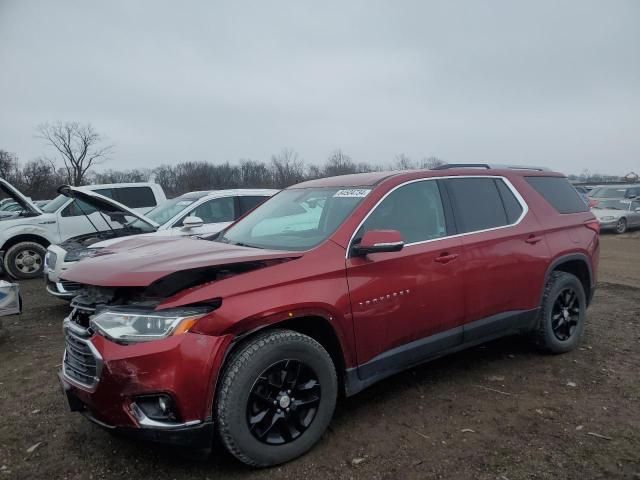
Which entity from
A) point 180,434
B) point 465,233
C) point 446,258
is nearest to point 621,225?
point 465,233

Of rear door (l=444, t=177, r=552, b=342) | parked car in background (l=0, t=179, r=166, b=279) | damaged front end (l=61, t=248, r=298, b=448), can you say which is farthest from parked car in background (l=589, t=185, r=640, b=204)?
damaged front end (l=61, t=248, r=298, b=448)

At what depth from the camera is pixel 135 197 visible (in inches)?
467

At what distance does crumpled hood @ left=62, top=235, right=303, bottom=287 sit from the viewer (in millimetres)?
2742

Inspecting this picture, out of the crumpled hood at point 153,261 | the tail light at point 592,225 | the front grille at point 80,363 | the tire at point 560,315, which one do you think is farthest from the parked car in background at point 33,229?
the tail light at point 592,225

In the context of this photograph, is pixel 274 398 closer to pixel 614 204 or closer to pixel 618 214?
pixel 618 214

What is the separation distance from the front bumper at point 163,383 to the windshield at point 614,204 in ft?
64.8

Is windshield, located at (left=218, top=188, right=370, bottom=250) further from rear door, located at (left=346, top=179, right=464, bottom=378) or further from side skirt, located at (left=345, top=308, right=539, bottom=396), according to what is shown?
side skirt, located at (left=345, top=308, right=539, bottom=396)

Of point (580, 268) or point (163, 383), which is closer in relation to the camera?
point (163, 383)

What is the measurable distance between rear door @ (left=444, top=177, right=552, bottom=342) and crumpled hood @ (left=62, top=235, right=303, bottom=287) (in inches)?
63.1

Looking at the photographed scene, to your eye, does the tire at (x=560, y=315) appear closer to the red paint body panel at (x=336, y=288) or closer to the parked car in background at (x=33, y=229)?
the red paint body panel at (x=336, y=288)

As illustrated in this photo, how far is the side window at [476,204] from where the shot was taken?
4020mm

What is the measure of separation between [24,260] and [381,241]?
9.46m

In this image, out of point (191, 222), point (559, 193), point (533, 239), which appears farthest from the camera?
point (191, 222)

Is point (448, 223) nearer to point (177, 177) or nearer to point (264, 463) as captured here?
point (264, 463)
